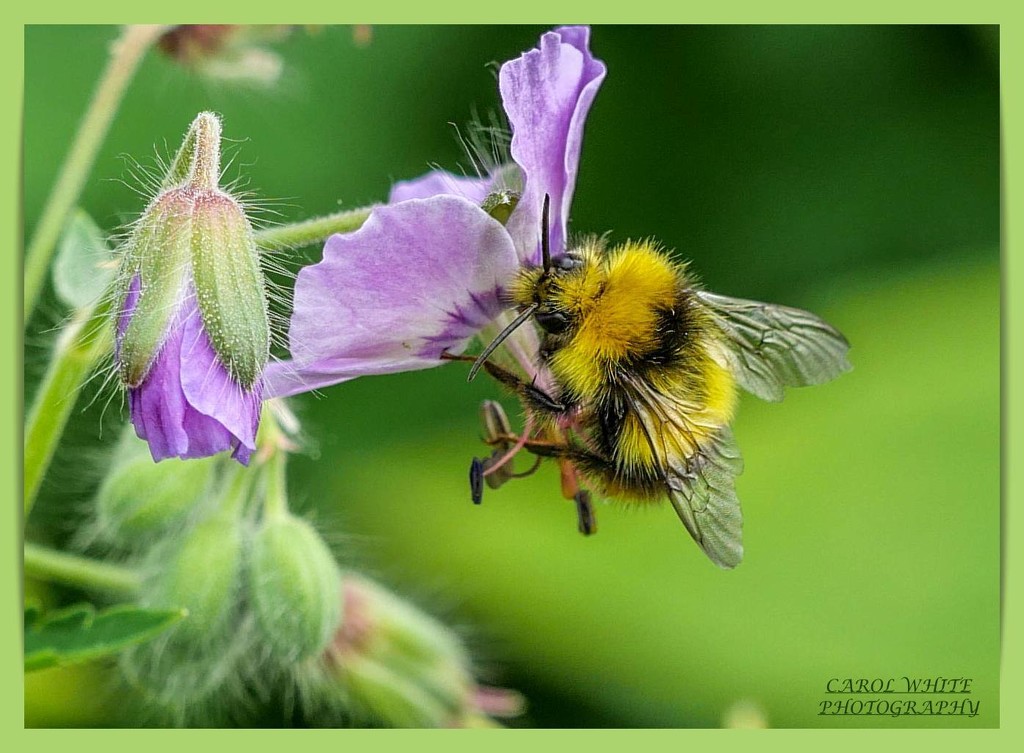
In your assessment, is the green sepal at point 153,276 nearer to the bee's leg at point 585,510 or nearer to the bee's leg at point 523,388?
the bee's leg at point 523,388

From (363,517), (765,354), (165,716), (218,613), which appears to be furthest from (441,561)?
(765,354)

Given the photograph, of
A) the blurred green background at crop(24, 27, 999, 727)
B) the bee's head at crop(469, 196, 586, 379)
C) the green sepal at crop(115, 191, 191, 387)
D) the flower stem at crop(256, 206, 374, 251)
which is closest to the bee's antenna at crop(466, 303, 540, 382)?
the bee's head at crop(469, 196, 586, 379)

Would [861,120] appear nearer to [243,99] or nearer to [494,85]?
[494,85]

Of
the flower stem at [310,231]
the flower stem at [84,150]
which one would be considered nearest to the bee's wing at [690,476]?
the flower stem at [310,231]

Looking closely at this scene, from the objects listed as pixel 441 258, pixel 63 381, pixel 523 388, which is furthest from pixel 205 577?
pixel 441 258

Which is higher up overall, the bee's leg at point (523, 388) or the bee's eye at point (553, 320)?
the bee's eye at point (553, 320)

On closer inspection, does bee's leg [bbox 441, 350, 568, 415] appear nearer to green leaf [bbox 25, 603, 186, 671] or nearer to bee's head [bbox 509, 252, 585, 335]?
bee's head [bbox 509, 252, 585, 335]
